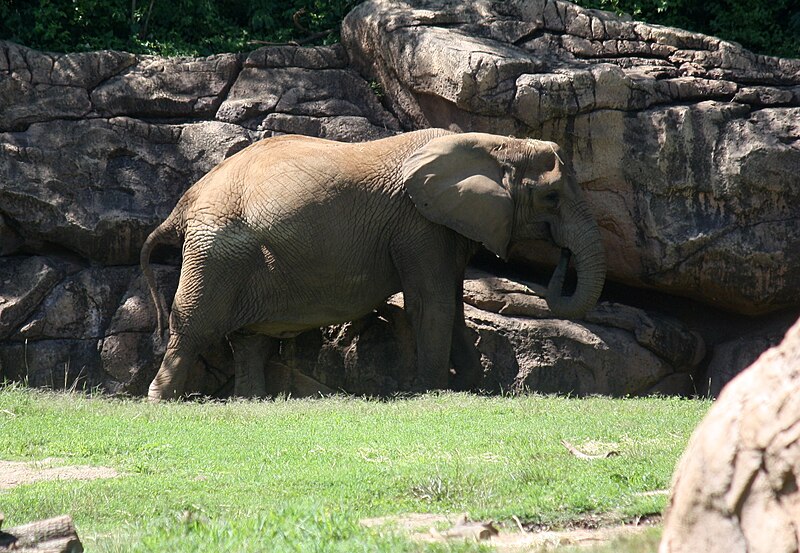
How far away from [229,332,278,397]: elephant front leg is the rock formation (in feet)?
1.26

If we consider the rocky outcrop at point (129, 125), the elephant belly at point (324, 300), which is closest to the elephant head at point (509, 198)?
the elephant belly at point (324, 300)

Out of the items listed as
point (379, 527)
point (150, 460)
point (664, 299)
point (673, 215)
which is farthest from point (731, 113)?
point (379, 527)

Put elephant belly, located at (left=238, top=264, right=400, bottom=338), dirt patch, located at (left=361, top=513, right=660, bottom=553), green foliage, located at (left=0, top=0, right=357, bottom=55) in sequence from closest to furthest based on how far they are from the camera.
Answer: dirt patch, located at (left=361, top=513, right=660, bottom=553) → elephant belly, located at (left=238, top=264, right=400, bottom=338) → green foliage, located at (left=0, top=0, right=357, bottom=55)

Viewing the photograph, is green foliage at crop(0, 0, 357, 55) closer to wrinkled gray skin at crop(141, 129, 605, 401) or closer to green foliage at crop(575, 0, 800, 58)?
wrinkled gray skin at crop(141, 129, 605, 401)

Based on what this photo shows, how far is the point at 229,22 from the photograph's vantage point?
16.0 meters

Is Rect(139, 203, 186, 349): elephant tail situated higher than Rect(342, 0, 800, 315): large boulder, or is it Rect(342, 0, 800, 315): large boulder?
Rect(342, 0, 800, 315): large boulder

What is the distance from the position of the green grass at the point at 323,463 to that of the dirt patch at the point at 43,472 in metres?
0.13

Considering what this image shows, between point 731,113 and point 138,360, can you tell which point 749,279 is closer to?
point 731,113

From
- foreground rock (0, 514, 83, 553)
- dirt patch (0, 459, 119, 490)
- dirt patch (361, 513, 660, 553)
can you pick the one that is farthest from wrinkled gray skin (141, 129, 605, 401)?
foreground rock (0, 514, 83, 553)

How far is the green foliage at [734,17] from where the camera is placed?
606 inches

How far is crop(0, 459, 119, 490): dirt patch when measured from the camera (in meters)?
7.95

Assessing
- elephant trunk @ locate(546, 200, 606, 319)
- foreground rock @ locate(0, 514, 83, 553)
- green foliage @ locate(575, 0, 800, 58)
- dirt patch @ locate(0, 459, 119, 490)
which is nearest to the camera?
foreground rock @ locate(0, 514, 83, 553)

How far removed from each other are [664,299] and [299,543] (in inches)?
377

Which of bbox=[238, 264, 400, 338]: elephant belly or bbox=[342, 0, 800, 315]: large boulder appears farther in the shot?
bbox=[342, 0, 800, 315]: large boulder
